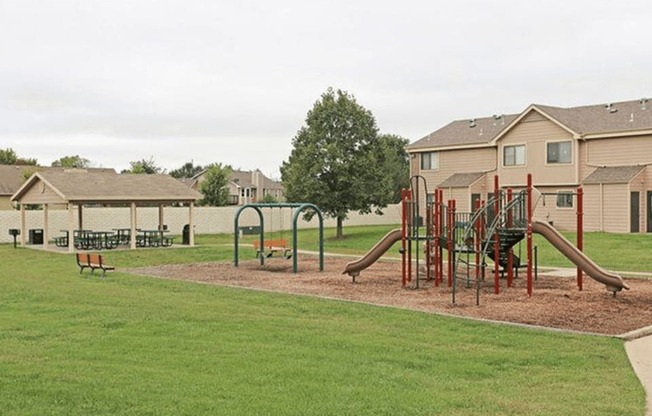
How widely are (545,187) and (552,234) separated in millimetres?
24421

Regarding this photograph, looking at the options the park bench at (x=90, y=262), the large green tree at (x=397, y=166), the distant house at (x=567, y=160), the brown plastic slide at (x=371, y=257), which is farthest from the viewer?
the large green tree at (x=397, y=166)

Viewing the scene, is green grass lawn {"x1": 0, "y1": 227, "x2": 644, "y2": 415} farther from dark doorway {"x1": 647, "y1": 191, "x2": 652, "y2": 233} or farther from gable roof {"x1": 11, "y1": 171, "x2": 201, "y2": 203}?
dark doorway {"x1": 647, "y1": 191, "x2": 652, "y2": 233}

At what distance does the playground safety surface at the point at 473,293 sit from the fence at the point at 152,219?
600 inches

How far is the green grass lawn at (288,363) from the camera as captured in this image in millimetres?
7375

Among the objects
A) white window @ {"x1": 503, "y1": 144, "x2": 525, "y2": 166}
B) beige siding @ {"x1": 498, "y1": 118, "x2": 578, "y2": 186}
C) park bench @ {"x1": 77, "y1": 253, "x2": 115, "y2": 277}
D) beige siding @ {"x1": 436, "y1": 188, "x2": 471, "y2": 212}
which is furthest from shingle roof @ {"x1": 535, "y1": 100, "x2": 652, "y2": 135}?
park bench @ {"x1": 77, "y1": 253, "x2": 115, "y2": 277}

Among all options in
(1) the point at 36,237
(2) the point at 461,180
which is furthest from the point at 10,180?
(2) the point at 461,180

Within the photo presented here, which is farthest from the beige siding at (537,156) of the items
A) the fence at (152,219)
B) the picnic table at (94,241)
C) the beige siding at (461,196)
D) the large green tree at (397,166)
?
the picnic table at (94,241)

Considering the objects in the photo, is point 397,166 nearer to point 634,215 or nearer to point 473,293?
point 634,215

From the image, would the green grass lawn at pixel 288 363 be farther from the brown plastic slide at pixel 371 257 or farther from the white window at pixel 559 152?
the white window at pixel 559 152

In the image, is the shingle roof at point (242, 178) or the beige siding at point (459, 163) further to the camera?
the shingle roof at point (242, 178)

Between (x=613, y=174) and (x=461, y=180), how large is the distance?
9587mm

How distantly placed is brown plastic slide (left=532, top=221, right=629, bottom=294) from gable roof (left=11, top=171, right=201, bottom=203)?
853 inches

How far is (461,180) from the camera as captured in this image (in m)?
44.2

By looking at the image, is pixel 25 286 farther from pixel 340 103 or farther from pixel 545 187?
pixel 545 187
